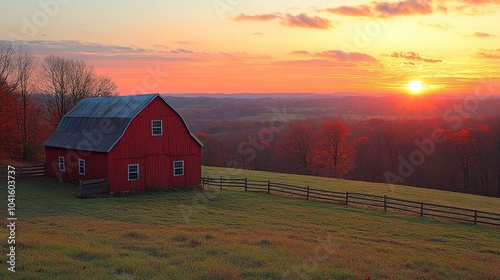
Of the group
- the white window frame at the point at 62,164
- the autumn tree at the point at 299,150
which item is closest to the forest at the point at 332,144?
the autumn tree at the point at 299,150

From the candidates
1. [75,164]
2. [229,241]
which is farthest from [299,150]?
[229,241]

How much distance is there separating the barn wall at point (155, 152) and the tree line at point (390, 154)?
1601 inches

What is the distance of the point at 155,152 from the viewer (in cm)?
3303

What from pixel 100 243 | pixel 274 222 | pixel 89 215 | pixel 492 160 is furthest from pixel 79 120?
pixel 492 160

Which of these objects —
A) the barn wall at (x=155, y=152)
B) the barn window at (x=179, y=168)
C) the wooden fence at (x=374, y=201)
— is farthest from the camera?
the barn window at (x=179, y=168)

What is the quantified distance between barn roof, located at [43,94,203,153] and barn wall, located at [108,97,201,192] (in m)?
0.55

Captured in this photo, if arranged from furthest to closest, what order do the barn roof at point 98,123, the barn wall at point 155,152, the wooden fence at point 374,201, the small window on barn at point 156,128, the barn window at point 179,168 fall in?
1. the barn window at point 179,168
2. the small window on barn at point 156,128
3. the barn roof at point 98,123
4. the barn wall at point 155,152
5. the wooden fence at point 374,201

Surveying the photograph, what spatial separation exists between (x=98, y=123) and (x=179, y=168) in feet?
24.0

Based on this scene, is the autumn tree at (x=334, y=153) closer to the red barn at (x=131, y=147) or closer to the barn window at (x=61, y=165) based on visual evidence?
the red barn at (x=131, y=147)

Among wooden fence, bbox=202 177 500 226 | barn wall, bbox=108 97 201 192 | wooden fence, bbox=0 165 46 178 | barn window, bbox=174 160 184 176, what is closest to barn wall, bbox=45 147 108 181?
wooden fence, bbox=0 165 46 178

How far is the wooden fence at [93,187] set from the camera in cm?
2945

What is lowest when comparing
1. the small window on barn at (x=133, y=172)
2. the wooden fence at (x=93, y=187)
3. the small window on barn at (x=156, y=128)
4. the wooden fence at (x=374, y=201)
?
the wooden fence at (x=374, y=201)

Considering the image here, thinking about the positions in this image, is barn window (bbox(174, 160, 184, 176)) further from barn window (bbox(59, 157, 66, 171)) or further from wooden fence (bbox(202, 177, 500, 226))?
barn window (bbox(59, 157, 66, 171))

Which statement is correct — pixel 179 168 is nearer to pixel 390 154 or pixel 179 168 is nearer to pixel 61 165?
pixel 61 165
